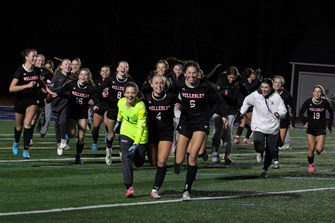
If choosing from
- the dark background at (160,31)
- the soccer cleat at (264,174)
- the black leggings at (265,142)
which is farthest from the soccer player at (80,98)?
the dark background at (160,31)

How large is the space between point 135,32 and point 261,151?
52.2 metres

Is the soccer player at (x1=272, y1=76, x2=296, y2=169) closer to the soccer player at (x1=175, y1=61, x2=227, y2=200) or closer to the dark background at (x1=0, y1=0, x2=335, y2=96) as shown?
the soccer player at (x1=175, y1=61, x2=227, y2=200)

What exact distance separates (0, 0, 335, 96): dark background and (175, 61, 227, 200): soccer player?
47427 millimetres

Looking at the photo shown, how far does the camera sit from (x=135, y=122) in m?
13.9

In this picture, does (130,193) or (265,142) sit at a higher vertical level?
(265,142)

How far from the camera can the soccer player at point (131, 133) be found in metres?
13.5

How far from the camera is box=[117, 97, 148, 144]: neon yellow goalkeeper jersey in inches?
535

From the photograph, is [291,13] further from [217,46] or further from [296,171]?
[296,171]

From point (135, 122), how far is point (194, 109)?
1.03 metres

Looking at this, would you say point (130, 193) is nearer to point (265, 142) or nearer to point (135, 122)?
point (135, 122)

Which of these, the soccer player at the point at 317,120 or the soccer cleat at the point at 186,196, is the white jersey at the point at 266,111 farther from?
the soccer cleat at the point at 186,196

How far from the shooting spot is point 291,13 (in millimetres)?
63500

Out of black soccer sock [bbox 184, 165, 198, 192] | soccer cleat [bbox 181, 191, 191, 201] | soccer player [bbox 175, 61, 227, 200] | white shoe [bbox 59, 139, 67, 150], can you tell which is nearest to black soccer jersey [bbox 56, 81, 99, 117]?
white shoe [bbox 59, 139, 67, 150]

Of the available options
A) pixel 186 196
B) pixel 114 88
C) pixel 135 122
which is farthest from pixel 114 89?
pixel 186 196
